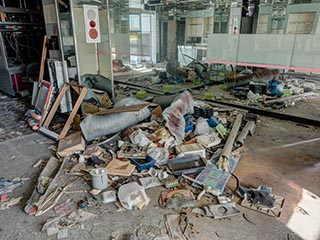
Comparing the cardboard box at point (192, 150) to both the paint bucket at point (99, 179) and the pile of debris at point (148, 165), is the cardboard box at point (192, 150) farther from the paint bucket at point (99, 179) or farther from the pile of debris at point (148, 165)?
the paint bucket at point (99, 179)

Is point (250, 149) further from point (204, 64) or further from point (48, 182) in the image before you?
point (204, 64)

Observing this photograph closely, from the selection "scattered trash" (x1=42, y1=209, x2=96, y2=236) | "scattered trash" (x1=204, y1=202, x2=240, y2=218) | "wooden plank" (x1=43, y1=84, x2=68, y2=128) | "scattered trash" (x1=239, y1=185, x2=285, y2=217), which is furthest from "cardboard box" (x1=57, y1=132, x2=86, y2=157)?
"scattered trash" (x1=239, y1=185, x2=285, y2=217)

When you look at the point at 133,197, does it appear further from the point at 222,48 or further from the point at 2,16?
the point at 2,16

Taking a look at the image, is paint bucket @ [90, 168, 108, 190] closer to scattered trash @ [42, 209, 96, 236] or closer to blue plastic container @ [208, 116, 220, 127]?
scattered trash @ [42, 209, 96, 236]

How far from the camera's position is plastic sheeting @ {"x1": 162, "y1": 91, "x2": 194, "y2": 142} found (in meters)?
3.38

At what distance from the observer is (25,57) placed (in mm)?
5844

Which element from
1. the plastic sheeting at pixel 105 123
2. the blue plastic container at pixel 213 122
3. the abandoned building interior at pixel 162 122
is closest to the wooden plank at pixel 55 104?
the abandoned building interior at pixel 162 122

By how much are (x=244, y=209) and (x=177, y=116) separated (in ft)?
5.47

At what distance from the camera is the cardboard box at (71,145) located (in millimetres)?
3150

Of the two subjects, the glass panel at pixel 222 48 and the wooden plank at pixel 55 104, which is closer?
the wooden plank at pixel 55 104

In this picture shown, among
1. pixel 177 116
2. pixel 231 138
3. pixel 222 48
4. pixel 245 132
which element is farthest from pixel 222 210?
pixel 222 48

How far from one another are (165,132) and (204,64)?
3.46 metres

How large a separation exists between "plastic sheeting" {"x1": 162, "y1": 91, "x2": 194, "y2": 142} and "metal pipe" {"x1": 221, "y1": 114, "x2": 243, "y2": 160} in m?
0.62

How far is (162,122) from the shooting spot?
3561 millimetres
